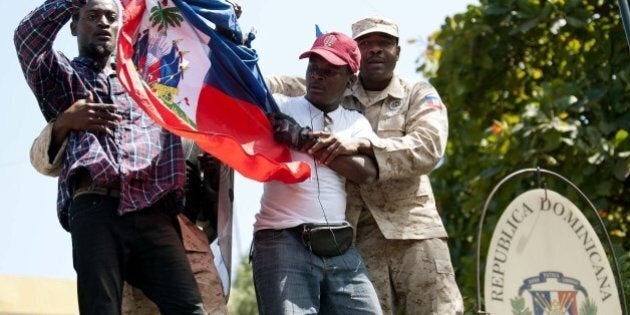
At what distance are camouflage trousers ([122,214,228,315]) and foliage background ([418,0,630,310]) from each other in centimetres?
396

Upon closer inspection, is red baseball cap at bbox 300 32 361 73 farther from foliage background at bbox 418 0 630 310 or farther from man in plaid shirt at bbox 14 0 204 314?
foliage background at bbox 418 0 630 310

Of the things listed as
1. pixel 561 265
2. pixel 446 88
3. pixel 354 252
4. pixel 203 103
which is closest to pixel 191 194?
pixel 203 103

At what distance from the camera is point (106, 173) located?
5066mm

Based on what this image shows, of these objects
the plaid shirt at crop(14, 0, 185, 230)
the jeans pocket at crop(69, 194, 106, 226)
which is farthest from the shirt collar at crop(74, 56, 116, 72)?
the jeans pocket at crop(69, 194, 106, 226)

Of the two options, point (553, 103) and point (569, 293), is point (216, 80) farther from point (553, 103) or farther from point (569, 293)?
point (553, 103)

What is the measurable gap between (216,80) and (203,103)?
120 mm

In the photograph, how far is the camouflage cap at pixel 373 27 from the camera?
20.0ft

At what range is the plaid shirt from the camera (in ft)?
16.8

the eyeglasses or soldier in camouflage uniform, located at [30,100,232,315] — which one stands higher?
the eyeglasses

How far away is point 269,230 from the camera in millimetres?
5430

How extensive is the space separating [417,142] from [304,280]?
90cm

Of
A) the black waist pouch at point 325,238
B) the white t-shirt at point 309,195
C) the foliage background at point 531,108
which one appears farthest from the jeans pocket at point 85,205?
the foliage background at point 531,108

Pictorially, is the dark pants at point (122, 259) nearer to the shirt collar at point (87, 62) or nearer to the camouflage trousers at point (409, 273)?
the shirt collar at point (87, 62)

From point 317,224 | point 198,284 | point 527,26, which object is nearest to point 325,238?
point 317,224
